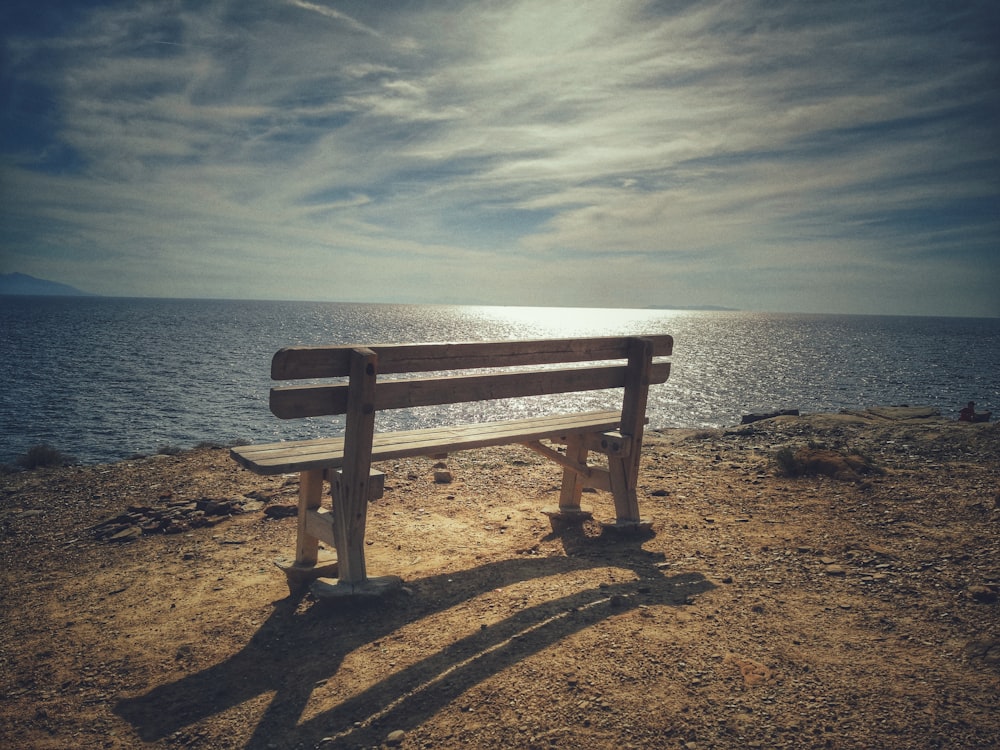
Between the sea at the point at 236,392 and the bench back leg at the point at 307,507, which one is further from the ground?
the bench back leg at the point at 307,507

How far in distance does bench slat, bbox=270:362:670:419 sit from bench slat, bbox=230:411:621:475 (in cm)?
35

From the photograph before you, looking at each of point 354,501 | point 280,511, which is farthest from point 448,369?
point 280,511

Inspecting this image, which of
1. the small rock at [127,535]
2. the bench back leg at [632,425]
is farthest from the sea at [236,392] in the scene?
the small rock at [127,535]

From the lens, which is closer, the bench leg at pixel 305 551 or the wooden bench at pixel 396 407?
the wooden bench at pixel 396 407

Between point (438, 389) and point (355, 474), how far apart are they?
0.86 metres

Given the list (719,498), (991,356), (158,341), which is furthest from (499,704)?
(991,356)

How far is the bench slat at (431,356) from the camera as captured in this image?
3486mm

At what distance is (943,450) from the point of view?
9.45 m

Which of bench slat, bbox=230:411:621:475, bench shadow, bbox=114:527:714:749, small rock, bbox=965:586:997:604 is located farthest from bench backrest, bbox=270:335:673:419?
small rock, bbox=965:586:997:604

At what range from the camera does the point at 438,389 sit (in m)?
4.23

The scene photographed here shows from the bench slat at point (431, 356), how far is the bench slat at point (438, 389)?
4.6 inches

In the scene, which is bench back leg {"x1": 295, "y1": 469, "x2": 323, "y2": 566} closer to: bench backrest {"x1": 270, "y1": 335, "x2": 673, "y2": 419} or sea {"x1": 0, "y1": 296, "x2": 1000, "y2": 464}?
bench backrest {"x1": 270, "y1": 335, "x2": 673, "y2": 419}

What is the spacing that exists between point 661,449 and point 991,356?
8580cm

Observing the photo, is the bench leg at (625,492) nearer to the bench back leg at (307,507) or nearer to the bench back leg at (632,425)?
the bench back leg at (632,425)
